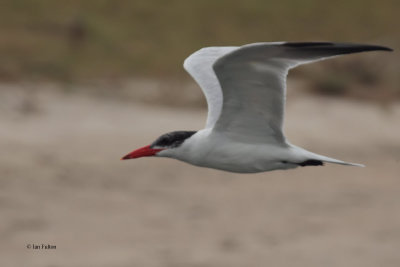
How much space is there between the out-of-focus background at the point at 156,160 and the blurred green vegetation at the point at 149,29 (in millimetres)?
49

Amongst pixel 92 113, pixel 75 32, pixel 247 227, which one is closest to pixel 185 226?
pixel 247 227

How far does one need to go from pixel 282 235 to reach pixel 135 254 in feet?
7.38

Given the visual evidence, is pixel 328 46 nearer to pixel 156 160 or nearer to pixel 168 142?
pixel 168 142

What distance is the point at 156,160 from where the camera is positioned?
13.9 m

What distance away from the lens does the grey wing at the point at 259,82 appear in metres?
4.95

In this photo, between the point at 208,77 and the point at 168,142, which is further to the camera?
the point at 208,77

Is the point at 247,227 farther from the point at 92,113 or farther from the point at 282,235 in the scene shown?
the point at 92,113

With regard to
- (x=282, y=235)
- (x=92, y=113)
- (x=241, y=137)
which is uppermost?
(x=241, y=137)

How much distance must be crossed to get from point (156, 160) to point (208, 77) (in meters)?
7.44

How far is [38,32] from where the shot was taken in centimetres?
1748

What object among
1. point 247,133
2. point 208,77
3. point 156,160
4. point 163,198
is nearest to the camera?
point 247,133

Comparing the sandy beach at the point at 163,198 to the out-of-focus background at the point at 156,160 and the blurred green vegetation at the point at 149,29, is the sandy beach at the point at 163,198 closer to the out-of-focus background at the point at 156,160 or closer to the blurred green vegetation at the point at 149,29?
the out-of-focus background at the point at 156,160

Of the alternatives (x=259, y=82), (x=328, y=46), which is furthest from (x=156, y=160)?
(x=328, y=46)

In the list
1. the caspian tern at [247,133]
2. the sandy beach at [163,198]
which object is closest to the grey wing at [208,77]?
the caspian tern at [247,133]
